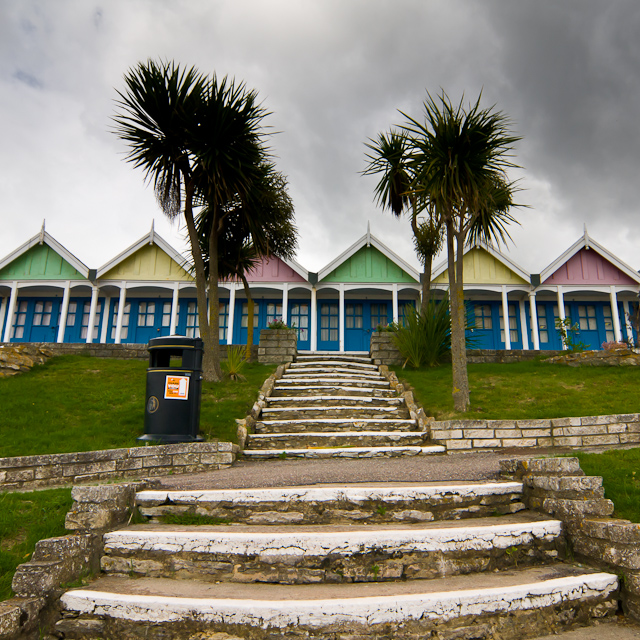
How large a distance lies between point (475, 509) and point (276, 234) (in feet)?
37.8

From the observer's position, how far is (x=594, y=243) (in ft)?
62.7

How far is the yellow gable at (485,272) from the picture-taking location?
62.3ft

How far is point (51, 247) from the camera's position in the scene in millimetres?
19078


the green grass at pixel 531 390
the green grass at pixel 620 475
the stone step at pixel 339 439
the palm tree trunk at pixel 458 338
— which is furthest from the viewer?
the palm tree trunk at pixel 458 338

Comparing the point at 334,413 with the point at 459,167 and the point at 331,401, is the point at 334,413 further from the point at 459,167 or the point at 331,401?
the point at 459,167

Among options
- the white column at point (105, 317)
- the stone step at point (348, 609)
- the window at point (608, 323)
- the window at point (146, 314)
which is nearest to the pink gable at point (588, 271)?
the window at point (608, 323)

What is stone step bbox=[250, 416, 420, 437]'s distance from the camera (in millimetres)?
7957

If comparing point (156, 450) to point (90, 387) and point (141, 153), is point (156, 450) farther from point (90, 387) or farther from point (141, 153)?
point (141, 153)

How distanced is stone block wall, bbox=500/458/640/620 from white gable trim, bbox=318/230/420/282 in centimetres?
1415

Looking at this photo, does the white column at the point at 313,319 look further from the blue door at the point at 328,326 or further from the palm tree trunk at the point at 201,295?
the palm tree trunk at the point at 201,295

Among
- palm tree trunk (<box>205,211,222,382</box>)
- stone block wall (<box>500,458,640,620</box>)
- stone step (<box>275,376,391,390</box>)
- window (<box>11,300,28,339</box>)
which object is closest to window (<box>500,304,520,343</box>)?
stone step (<box>275,376,391,390</box>)

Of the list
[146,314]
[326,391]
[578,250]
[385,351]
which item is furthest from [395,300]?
[146,314]

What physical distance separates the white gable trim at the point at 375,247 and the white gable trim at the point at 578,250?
5177 millimetres

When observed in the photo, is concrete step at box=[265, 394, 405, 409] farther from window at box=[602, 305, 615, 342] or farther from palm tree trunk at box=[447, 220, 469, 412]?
window at box=[602, 305, 615, 342]
